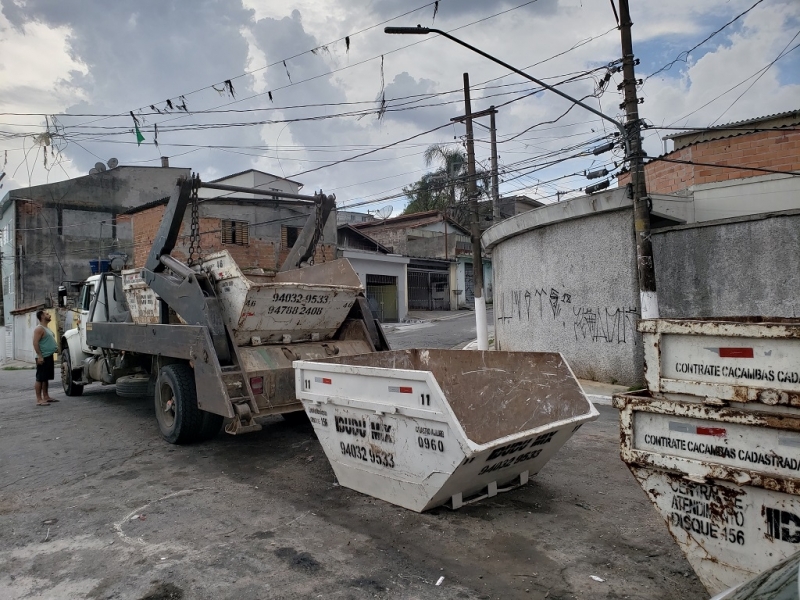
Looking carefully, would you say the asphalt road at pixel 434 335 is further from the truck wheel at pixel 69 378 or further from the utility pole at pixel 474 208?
the truck wheel at pixel 69 378

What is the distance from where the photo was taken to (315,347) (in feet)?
23.4

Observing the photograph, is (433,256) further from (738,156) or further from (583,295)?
(738,156)

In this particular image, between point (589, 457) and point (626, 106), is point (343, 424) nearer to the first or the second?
point (589, 457)

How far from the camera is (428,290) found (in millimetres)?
36562

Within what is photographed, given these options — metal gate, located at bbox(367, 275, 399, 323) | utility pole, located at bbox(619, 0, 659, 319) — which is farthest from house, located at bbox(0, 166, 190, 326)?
utility pole, located at bbox(619, 0, 659, 319)

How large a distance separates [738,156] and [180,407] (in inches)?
433

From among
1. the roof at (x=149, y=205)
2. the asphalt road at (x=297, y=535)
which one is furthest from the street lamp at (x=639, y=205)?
the roof at (x=149, y=205)

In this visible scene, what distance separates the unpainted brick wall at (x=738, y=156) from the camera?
35.6 feet

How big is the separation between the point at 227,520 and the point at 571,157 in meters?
11.4

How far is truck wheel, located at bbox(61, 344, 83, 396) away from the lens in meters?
10.9

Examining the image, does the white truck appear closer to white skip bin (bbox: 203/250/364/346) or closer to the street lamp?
white skip bin (bbox: 203/250/364/346)

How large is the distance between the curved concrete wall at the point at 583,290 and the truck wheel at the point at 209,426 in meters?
7.56

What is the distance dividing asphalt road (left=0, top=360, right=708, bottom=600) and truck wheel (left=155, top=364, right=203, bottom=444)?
303mm

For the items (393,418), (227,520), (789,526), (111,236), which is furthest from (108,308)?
(111,236)
